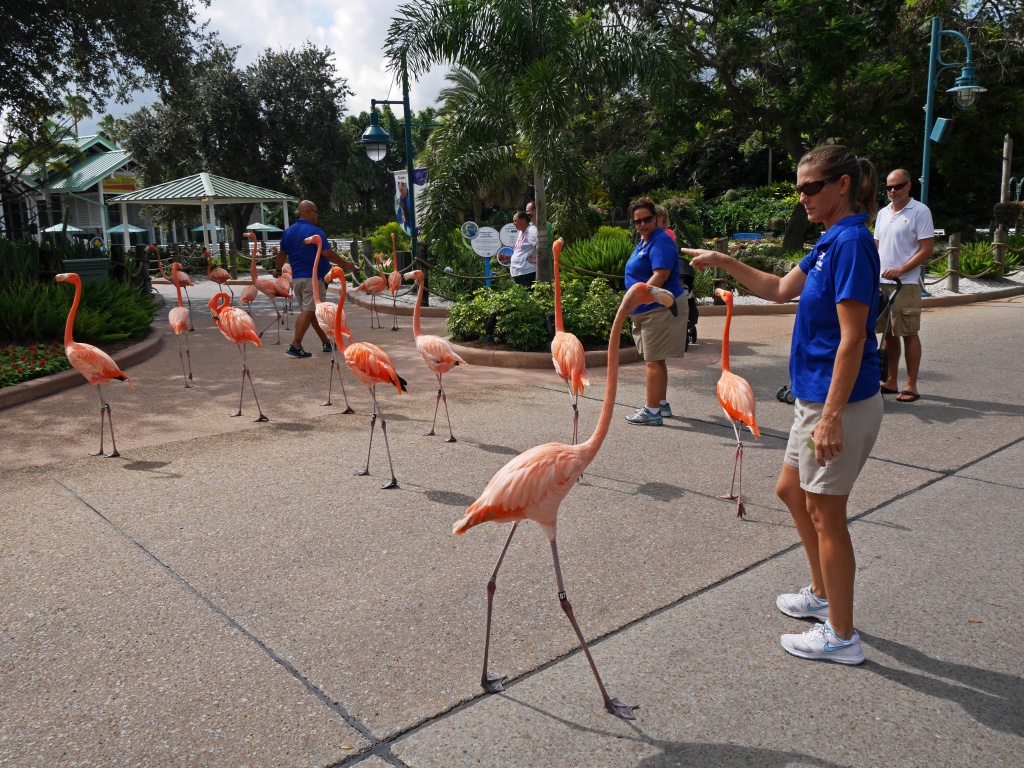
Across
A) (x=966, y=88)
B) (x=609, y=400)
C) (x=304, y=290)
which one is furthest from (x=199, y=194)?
(x=609, y=400)

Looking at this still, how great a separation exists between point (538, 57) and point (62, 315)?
751 centimetres

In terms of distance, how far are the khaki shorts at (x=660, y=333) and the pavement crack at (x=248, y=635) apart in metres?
4.16

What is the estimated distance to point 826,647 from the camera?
3090 mm

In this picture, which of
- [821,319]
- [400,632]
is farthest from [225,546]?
[821,319]

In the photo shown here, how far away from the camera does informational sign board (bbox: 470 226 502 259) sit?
1491cm

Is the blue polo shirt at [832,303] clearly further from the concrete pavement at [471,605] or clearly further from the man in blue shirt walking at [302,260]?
the man in blue shirt walking at [302,260]

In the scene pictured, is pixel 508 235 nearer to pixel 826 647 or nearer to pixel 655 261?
pixel 655 261

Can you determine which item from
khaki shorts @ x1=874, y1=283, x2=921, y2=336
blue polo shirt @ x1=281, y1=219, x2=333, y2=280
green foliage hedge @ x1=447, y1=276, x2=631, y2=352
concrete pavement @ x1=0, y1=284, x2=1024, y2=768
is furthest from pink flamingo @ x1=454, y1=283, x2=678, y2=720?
blue polo shirt @ x1=281, y1=219, x2=333, y2=280

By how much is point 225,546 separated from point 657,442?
342 cm

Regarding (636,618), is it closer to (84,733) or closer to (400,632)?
(400,632)

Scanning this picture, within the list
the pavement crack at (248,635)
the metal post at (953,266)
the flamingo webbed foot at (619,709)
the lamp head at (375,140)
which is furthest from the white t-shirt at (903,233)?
the lamp head at (375,140)

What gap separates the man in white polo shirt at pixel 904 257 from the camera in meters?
6.93

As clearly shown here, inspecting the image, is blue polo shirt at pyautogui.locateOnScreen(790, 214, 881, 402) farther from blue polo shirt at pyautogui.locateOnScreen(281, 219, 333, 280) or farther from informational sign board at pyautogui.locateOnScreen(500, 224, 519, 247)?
informational sign board at pyautogui.locateOnScreen(500, 224, 519, 247)

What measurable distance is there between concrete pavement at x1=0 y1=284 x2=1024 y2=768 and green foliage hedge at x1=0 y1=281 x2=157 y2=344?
442 centimetres
